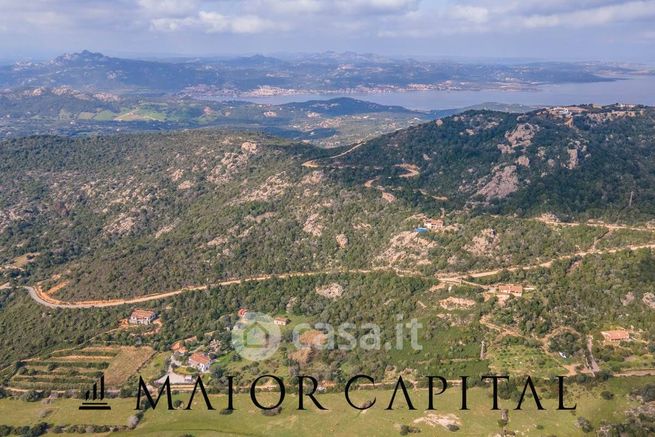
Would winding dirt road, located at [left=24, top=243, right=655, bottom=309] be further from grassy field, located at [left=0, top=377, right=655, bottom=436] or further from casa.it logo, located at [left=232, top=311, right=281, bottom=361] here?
grassy field, located at [left=0, top=377, right=655, bottom=436]

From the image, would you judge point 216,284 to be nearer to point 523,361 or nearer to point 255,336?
point 255,336

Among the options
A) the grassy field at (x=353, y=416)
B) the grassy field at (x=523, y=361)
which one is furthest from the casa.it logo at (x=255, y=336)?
the grassy field at (x=523, y=361)

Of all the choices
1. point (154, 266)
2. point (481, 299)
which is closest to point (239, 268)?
point (154, 266)

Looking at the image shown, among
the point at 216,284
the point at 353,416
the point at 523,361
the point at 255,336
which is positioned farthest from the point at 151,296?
the point at 523,361

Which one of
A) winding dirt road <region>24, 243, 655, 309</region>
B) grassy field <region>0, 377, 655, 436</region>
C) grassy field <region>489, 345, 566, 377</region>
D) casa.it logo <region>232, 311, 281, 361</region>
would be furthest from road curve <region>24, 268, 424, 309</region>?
grassy field <region>0, 377, 655, 436</region>

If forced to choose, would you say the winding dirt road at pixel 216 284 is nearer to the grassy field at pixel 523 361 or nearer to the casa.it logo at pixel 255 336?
the casa.it logo at pixel 255 336

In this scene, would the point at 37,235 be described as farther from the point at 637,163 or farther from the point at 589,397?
the point at 637,163
